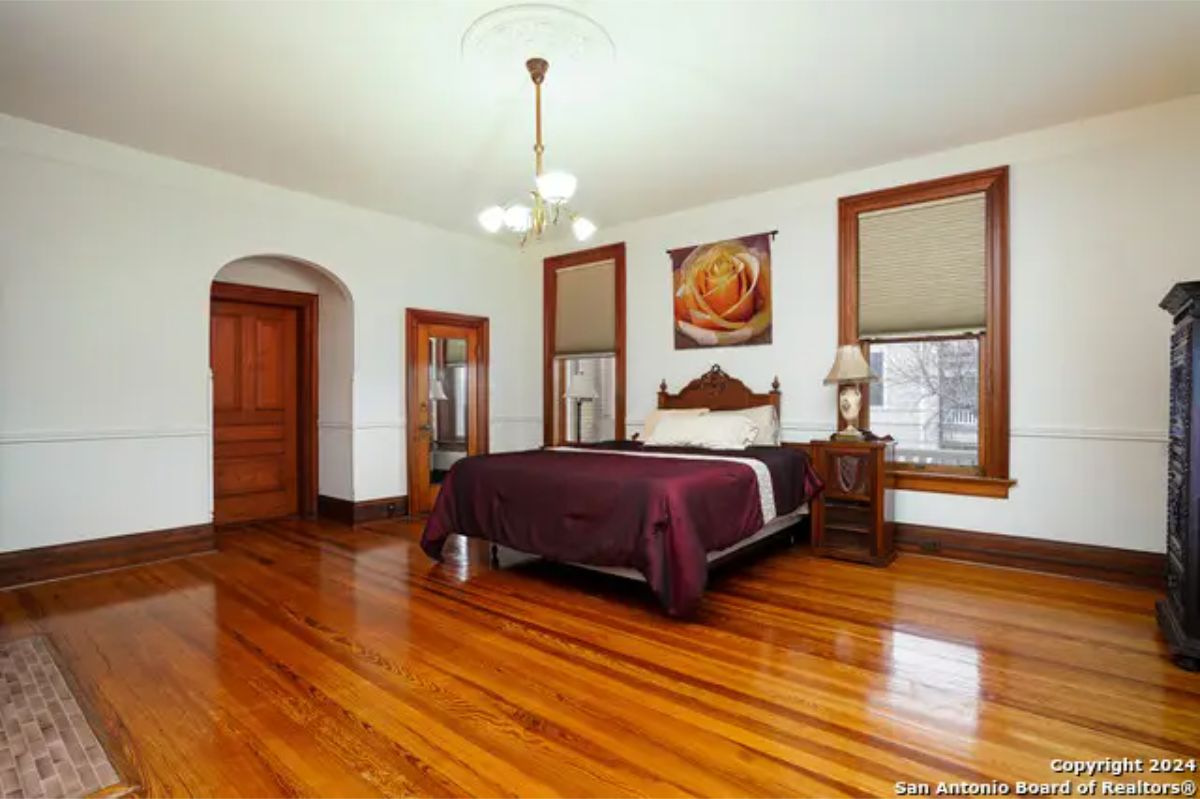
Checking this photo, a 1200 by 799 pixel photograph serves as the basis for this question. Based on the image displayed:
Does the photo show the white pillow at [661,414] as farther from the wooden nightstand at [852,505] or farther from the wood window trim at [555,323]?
the wooden nightstand at [852,505]

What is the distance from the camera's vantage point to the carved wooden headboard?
510cm

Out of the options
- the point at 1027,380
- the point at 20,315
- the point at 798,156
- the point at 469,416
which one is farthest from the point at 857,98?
the point at 20,315

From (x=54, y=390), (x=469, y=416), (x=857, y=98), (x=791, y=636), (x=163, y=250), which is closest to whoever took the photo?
(x=791, y=636)

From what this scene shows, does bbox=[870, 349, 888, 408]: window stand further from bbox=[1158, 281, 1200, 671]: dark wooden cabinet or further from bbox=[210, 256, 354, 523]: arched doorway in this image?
bbox=[210, 256, 354, 523]: arched doorway

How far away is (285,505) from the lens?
5.75m

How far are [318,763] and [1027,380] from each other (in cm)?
439

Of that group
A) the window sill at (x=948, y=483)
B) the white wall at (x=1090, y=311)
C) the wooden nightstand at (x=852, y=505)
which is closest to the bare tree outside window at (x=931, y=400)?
the window sill at (x=948, y=483)

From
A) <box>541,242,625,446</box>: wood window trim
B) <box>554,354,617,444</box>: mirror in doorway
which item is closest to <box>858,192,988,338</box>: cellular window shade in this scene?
<box>541,242,625,446</box>: wood window trim

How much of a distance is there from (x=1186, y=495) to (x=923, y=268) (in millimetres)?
2273

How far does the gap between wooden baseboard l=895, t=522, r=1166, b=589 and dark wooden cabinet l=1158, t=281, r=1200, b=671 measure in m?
0.98

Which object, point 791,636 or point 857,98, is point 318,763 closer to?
point 791,636

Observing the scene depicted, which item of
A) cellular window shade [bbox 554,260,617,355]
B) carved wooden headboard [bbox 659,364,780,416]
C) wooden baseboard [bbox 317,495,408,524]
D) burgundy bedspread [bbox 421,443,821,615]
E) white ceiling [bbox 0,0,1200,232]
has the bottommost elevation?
wooden baseboard [bbox 317,495,408,524]

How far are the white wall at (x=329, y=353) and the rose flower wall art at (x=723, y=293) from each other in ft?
9.67

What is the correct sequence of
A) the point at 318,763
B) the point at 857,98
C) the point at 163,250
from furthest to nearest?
1. the point at 163,250
2. the point at 857,98
3. the point at 318,763
